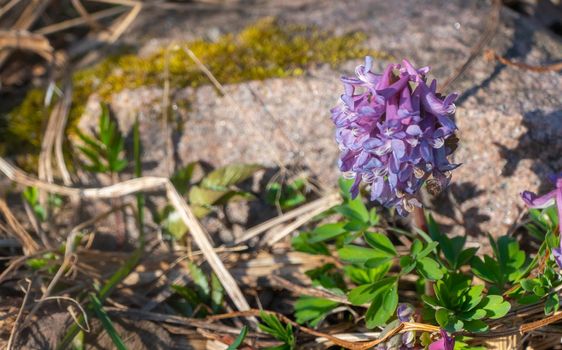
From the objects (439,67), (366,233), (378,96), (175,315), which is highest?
(378,96)

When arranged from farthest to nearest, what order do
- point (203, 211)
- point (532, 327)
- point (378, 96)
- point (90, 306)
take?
1. point (203, 211)
2. point (90, 306)
3. point (532, 327)
4. point (378, 96)

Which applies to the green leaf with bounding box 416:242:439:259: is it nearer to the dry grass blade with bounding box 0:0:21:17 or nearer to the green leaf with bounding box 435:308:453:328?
the green leaf with bounding box 435:308:453:328

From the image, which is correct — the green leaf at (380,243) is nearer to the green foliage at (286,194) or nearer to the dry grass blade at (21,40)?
the green foliage at (286,194)

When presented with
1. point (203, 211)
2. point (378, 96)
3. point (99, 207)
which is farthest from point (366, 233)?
point (99, 207)

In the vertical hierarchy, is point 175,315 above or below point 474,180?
below

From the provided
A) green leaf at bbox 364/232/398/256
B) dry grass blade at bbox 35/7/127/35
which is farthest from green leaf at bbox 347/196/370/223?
dry grass blade at bbox 35/7/127/35

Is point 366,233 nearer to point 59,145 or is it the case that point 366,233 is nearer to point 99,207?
point 99,207

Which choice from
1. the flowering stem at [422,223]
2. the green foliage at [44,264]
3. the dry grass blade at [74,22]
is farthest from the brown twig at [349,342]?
the dry grass blade at [74,22]

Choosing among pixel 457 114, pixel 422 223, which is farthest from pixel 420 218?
pixel 457 114
